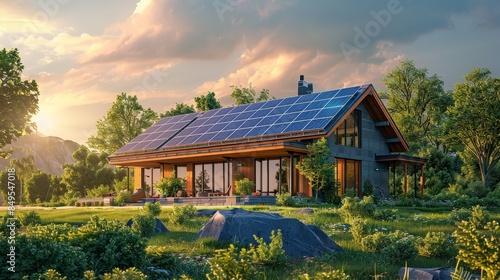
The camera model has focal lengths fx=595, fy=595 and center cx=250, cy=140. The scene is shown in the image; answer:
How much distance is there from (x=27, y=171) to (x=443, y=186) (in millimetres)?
34758

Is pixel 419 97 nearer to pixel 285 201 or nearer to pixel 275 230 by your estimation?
pixel 285 201

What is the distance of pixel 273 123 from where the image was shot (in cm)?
3281

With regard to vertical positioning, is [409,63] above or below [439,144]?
above

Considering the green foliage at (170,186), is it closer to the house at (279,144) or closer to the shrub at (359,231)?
the house at (279,144)

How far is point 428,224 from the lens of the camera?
17094 mm

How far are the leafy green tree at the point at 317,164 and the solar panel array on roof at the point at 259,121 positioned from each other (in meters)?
1.09

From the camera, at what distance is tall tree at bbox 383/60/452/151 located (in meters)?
62.5

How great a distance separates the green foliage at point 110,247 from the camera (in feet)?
29.6

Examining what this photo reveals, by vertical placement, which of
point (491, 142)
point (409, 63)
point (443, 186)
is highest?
point (409, 63)

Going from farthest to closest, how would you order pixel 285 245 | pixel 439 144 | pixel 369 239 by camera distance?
pixel 439 144, pixel 369 239, pixel 285 245

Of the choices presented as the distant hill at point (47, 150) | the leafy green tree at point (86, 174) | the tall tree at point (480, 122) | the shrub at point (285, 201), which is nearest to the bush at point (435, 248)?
the shrub at point (285, 201)

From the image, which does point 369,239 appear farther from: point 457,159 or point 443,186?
point 457,159

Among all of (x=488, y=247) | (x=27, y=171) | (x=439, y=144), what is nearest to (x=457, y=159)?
(x=439, y=144)

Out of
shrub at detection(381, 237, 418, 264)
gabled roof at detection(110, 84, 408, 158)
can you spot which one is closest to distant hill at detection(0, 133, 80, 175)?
gabled roof at detection(110, 84, 408, 158)
